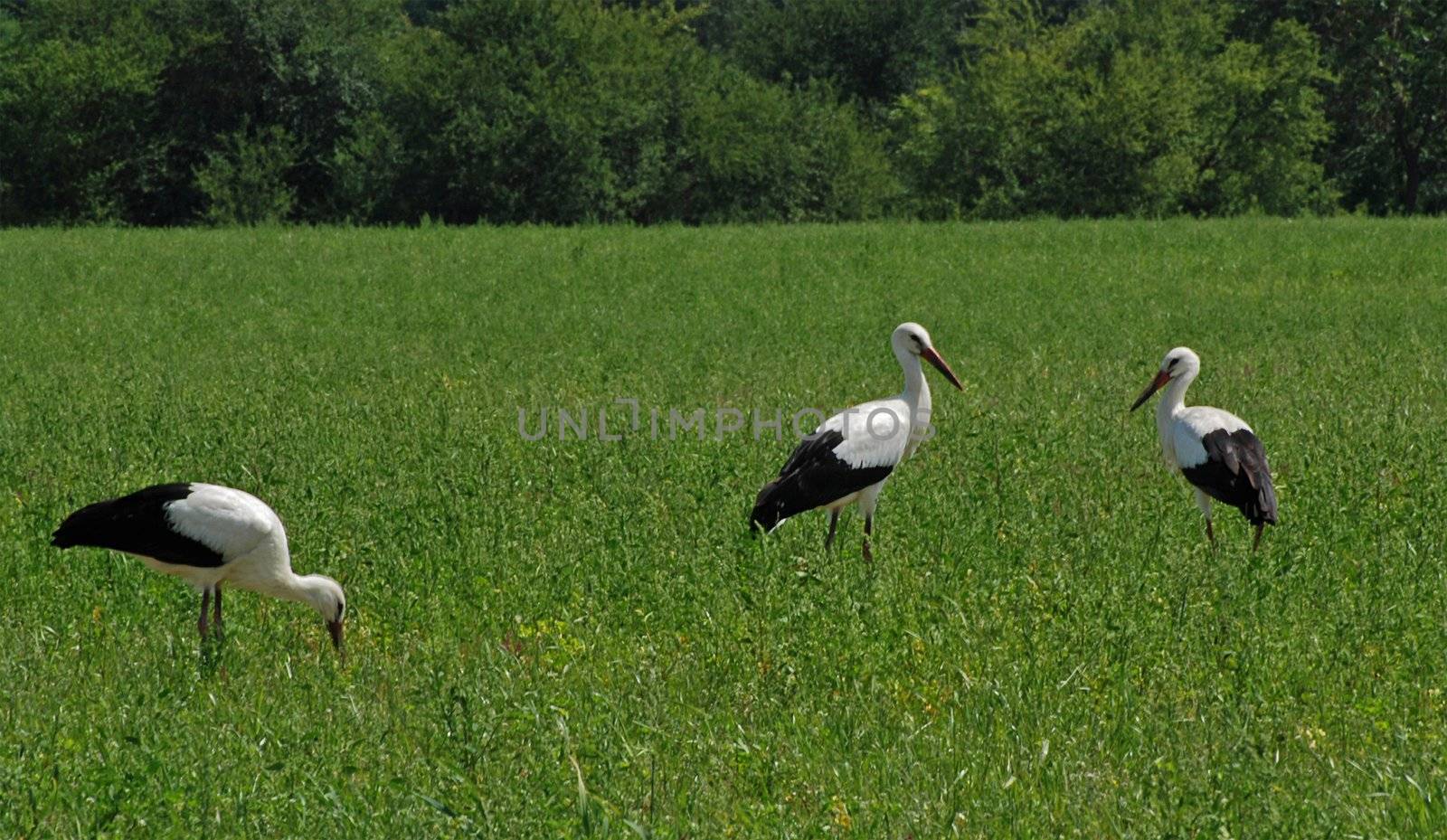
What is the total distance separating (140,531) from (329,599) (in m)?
0.88

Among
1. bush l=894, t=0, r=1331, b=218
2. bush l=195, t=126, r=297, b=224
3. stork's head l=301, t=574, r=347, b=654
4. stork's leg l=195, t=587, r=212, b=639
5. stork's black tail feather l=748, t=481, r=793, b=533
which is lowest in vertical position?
bush l=195, t=126, r=297, b=224

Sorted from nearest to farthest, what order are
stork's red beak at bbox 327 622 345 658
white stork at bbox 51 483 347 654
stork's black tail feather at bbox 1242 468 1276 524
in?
1. stork's red beak at bbox 327 622 345 658
2. white stork at bbox 51 483 347 654
3. stork's black tail feather at bbox 1242 468 1276 524

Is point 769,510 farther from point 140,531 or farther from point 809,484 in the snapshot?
point 140,531

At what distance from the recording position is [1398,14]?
182 feet

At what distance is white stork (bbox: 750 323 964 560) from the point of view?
823 centimetres

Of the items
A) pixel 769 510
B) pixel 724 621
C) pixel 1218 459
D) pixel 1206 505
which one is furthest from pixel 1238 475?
pixel 724 621

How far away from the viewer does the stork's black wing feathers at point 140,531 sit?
674 cm

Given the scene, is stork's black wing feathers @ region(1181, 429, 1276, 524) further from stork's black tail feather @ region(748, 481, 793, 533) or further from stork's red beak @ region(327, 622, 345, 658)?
stork's red beak @ region(327, 622, 345, 658)

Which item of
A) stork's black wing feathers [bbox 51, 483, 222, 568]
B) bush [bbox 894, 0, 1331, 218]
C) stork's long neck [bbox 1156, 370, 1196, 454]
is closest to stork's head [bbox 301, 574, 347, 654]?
stork's black wing feathers [bbox 51, 483, 222, 568]

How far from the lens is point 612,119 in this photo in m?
53.8

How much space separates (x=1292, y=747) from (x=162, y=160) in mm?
53005

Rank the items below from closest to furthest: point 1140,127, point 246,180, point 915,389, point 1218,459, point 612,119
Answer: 1. point 1218,459
2. point 915,389
3. point 246,180
4. point 1140,127
5. point 612,119

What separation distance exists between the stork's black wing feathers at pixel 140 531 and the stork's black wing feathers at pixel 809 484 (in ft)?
9.15

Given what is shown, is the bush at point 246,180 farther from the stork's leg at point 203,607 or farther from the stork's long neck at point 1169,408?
the stork's leg at point 203,607
